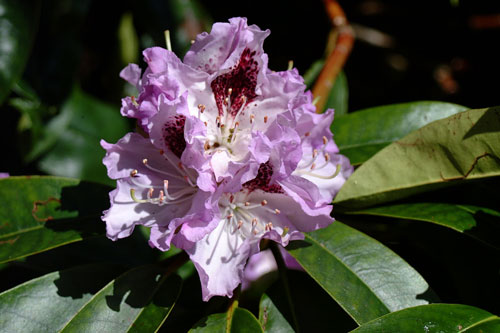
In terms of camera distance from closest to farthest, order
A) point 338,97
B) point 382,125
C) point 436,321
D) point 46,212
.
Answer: point 436,321 < point 46,212 < point 382,125 < point 338,97

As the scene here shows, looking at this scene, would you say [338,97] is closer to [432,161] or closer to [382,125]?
[382,125]

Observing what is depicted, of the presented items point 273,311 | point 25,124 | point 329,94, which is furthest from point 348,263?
point 25,124

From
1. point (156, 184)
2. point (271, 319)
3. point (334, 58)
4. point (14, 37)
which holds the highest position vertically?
point (14, 37)

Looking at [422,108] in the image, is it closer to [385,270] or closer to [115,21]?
[385,270]

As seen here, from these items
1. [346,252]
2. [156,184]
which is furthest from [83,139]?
[346,252]

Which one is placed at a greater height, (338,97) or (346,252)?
(338,97)

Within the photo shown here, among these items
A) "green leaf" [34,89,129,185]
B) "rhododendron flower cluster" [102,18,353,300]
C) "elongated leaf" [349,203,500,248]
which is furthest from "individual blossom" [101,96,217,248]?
"green leaf" [34,89,129,185]

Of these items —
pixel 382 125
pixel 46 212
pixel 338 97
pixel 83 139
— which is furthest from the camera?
pixel 83 139
